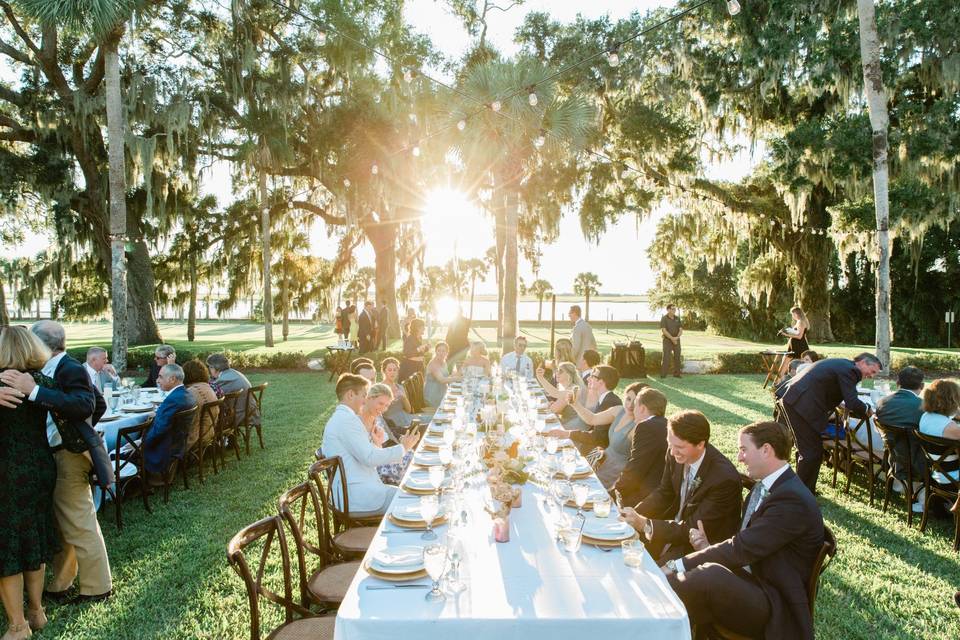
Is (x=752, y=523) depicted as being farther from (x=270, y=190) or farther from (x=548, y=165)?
(x=270, y=190)

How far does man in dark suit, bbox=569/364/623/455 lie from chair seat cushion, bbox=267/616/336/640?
337 centimetres

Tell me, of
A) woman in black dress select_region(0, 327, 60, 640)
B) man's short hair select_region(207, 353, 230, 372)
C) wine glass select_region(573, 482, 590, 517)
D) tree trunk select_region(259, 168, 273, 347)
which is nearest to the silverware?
wine glass select_region(573, 482, 590, 517)

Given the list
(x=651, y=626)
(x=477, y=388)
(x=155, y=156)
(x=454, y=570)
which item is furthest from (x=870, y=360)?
(x=155, y=156)

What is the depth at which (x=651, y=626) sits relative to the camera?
190 centimetres

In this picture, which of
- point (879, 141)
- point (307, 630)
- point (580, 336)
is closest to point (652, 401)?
point (307, 630)

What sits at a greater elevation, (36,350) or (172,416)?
(36,350)

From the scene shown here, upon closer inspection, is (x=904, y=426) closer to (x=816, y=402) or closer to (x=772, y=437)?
(x=816, y=402)

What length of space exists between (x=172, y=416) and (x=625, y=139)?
14015 millimetres

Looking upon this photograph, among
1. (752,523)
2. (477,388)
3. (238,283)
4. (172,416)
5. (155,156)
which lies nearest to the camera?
(752,523)

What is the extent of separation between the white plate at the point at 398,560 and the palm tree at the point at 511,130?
36.7 ft

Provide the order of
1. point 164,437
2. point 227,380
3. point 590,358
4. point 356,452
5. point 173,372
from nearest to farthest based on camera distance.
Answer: point 356,452 → point 164,437 → point 173,372 → point 590,358 → point 227,380

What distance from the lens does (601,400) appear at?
552 cm

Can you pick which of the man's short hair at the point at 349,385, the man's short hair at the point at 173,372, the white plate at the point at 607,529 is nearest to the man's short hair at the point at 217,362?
the man's short hair at the point at 173,372

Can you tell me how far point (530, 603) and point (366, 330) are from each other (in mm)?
14072
